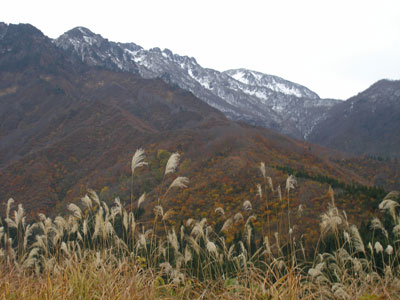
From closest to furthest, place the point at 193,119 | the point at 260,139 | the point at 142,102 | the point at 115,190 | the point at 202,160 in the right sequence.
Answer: the point at 115,190 < the point at 202,160 < the point at 260,139 < the point at 193,119 < the point at 142,102

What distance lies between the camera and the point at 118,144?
325ft

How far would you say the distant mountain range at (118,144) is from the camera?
59.0 metres

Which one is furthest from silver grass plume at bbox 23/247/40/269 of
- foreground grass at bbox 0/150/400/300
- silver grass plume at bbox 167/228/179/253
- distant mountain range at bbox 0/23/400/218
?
distant mountain range at bbox 0/23/400/218

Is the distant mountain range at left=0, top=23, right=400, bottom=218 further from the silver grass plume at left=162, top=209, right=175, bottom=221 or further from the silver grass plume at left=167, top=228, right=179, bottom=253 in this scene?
the silver grass plume at left=162, top=209, right=175, bottom=221

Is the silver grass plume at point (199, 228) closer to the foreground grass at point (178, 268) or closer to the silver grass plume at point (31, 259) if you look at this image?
the foreground grass at point (178, 268)

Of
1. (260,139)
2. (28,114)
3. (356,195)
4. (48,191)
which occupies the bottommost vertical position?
(48,191)

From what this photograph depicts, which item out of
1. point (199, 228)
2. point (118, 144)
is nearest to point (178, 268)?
point (199, 228)

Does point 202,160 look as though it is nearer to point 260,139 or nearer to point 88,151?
point 260,139

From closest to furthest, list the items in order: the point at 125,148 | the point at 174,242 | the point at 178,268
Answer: the point at 178,268
the point at 174,242
the point at 125,148

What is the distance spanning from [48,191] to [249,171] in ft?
164

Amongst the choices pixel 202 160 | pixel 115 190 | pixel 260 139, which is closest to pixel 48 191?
pixel 115 190

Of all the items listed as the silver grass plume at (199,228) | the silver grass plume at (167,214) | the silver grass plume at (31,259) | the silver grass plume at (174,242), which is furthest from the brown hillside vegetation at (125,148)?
the silver grass plume at (31,259)

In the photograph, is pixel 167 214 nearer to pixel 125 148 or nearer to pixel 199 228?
pixel 199 228

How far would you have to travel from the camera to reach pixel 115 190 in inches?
2643
